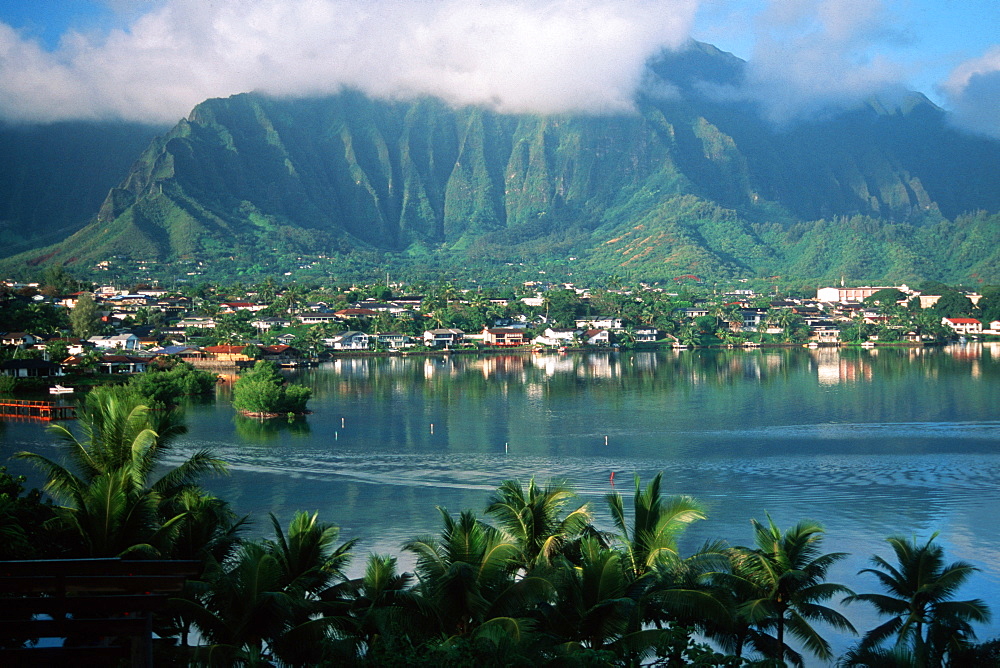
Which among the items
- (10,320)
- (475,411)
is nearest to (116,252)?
(10,320)

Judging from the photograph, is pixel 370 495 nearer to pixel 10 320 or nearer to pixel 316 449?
pixel 316 449

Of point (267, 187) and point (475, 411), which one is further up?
point (267, 187)

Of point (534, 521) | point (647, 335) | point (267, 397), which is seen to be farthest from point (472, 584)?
point (647, 335)

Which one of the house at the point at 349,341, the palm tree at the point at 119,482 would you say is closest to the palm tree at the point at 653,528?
the palm tree at the point at 119,482

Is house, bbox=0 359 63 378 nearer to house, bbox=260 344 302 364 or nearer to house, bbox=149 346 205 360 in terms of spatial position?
house, bbox=149 346 205 360

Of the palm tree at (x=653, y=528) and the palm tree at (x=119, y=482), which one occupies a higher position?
the palm tree at (x=119, y=482)

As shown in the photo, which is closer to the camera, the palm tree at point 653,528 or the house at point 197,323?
the palm tree at point 653,528

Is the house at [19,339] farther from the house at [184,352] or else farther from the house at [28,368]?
the house at [28,368]
